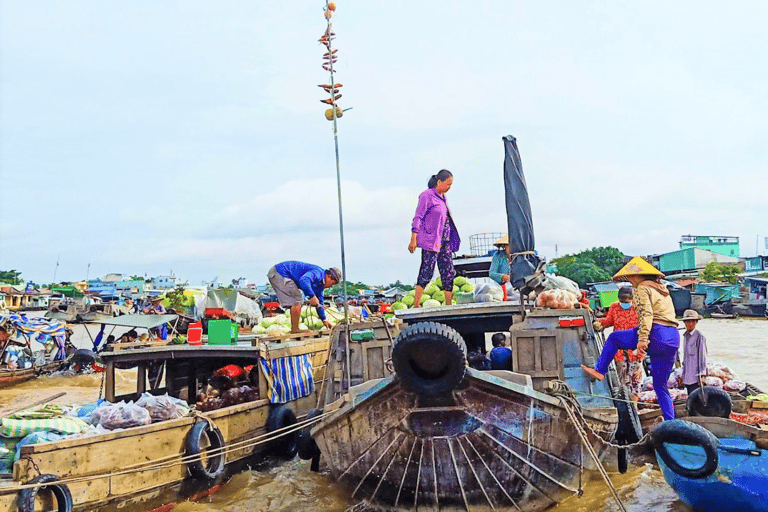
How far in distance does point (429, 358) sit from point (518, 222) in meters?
3.54

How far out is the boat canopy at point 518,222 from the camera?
7.24 meters

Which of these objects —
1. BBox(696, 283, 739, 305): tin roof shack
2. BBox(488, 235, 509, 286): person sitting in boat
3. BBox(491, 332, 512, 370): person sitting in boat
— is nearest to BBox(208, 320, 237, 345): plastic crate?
BBox(491, 332, 512, 370): person sitting in boat

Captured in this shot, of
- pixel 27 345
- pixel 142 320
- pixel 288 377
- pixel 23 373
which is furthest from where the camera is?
pixel 27 345

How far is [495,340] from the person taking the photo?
9500 millimetres

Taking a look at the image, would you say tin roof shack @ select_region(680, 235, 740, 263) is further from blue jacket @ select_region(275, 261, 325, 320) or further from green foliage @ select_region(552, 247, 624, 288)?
blue jacket @ select_region(275, 261, 325, 320)

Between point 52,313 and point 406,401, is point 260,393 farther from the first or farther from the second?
point 52,313

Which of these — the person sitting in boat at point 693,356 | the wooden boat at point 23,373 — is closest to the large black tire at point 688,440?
the person sitting in boat at point 693,356

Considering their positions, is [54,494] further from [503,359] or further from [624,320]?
[624,320]

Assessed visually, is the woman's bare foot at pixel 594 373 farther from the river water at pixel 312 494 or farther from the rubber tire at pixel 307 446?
the rubber tire at pixel 307 446

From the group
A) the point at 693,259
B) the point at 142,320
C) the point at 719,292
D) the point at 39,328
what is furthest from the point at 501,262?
the point at 693,259

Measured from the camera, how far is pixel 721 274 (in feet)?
128

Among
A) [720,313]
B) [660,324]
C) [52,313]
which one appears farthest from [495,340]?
[720,313]

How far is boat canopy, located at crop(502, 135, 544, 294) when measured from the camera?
7242mm

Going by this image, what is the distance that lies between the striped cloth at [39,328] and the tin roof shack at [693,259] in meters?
41.7
